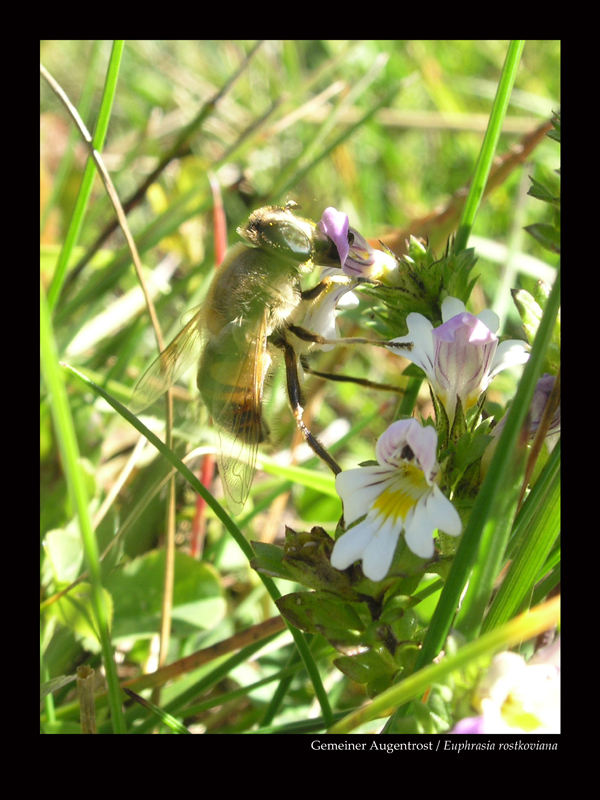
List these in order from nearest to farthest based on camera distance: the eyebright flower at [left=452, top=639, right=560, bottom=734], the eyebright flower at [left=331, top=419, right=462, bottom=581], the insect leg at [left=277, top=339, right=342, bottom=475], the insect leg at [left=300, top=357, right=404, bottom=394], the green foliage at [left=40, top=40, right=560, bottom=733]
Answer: the eyebright flower at [left=452, top=639, right=560, bottom=734]
the eyebright flower at [left=331, top=419, right=462, bottom=581]
the green foliage at [left=40, top=40, right=560, bottom=733]
the insect leg at [left=277, top=339, right=342, bottom=475]
the insect leg at [left=300, top=357, right=404, bottom=394]

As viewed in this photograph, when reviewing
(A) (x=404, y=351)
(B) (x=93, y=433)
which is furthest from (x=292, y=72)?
(A) (x=404, y=351)

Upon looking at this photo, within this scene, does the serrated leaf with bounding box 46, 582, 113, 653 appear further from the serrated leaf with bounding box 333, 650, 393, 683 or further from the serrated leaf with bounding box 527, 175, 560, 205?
the serrated leaf with bounding box 527, 175, 560, 205

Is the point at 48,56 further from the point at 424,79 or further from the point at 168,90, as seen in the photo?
the point at 424,79

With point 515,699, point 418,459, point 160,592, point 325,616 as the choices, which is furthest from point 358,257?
point 160,592

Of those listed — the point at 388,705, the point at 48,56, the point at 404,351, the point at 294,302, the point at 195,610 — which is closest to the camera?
the point at 388,705

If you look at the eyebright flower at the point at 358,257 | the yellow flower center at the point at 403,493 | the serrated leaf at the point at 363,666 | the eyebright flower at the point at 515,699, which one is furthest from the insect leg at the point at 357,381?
the eyebright flower at the point at 515,699

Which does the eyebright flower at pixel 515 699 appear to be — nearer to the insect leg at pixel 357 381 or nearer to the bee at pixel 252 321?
the bee at pixel 252 321

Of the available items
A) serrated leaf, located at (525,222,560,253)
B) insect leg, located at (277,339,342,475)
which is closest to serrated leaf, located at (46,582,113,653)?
insect leg, located at (277,339,342,475)

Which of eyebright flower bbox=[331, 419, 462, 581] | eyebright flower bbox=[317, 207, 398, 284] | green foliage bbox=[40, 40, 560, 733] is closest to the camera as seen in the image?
eyebright flower bbox=[331, 419, 462, 581]
